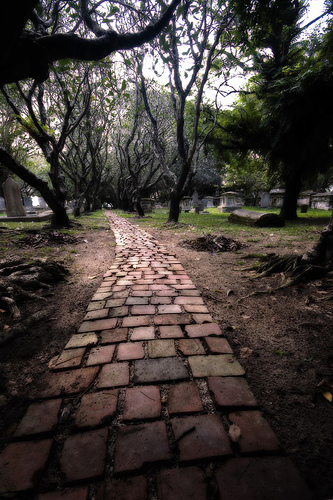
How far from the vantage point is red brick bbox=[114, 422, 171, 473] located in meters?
0.87

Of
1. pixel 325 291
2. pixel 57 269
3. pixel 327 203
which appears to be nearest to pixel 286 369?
pixel 325 291

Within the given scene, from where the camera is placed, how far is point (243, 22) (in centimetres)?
316

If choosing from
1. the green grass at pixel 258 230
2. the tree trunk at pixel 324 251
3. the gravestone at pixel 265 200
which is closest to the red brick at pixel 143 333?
the tree trunk at pixel 324 251

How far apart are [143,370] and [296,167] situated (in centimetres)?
1139

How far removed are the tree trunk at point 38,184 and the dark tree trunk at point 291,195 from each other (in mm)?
10304

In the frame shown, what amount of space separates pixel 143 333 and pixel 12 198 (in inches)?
555

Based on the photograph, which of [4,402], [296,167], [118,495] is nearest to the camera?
[118,495]

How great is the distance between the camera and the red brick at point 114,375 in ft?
4.17

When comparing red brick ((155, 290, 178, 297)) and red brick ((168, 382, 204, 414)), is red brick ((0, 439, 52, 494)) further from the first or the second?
red brick ((155, 290, 178, 297))

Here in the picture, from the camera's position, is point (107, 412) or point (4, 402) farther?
point (4, 402)

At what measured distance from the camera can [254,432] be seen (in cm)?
100

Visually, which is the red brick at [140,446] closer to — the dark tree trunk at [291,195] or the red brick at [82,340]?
the red brick at [82,340]

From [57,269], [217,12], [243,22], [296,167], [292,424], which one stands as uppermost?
[217,12]

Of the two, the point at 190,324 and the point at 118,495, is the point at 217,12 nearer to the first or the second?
the point at 190,324
